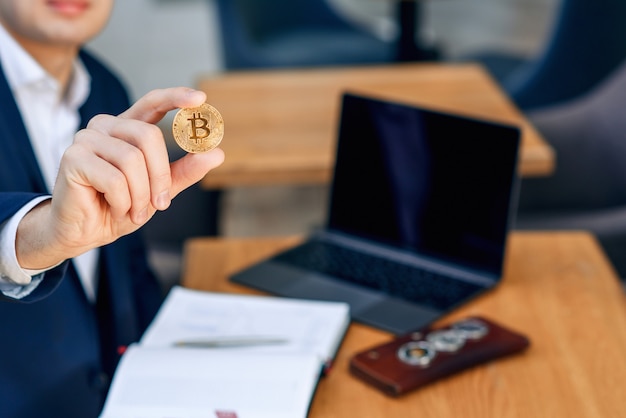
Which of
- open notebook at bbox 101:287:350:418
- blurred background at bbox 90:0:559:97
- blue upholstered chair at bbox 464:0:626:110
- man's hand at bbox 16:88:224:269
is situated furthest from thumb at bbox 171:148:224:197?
blurred background at bbox 90:0:559:97

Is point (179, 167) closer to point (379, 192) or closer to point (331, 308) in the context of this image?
point (331, 308)

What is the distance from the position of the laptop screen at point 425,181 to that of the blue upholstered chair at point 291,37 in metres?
2.17

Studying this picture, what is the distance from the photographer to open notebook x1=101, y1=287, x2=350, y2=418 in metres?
1.08

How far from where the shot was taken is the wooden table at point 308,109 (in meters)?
1.99

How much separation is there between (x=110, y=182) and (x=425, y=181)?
77 cm

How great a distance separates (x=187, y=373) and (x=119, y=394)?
9 centimetres

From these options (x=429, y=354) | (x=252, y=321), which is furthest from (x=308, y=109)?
(x=429, y=354)

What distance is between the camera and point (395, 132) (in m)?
1.55

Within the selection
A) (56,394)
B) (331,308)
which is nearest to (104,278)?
(56,394)

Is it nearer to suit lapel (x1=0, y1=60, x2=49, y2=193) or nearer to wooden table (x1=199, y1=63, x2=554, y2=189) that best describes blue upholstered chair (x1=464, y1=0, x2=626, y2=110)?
wooden table (x1=199, y1=63, x2=554, y2=189)

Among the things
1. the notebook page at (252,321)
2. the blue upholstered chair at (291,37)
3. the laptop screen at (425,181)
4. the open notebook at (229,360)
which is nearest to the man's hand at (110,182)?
the open notebook at (229,360)

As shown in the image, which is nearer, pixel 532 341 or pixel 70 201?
pixel 70 201

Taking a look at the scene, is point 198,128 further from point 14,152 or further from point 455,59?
point 455,59

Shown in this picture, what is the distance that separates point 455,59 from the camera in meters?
4.59
